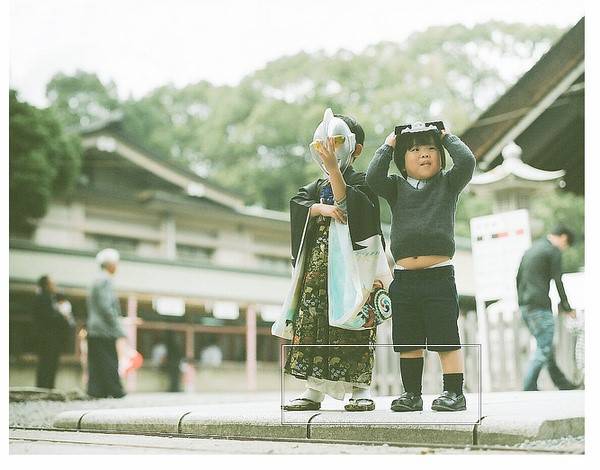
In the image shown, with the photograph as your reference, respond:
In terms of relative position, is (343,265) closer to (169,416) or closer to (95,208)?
Result: (169,416)

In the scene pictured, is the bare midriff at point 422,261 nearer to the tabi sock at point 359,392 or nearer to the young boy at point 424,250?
the young boy at point 424,250

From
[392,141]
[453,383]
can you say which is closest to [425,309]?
[453,383]

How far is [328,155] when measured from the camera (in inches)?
126

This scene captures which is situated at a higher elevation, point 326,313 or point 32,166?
point 32,166

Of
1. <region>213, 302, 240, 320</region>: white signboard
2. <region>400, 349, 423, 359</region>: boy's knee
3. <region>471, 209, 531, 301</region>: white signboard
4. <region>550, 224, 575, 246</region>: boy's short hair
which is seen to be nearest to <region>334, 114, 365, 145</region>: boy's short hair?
<region>400, 349, 423, 359</region>: boy's knee

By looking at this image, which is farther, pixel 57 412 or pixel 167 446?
pixel 57 412

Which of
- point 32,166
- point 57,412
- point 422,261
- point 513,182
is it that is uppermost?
point 32,166

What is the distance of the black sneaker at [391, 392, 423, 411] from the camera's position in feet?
10.1

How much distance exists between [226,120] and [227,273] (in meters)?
5.75

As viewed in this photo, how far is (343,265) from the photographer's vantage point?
10.5 feet

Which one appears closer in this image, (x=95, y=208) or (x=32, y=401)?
(x=32, y=401)

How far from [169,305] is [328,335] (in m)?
9.56

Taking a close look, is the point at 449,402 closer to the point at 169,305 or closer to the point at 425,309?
the point at 425,309
